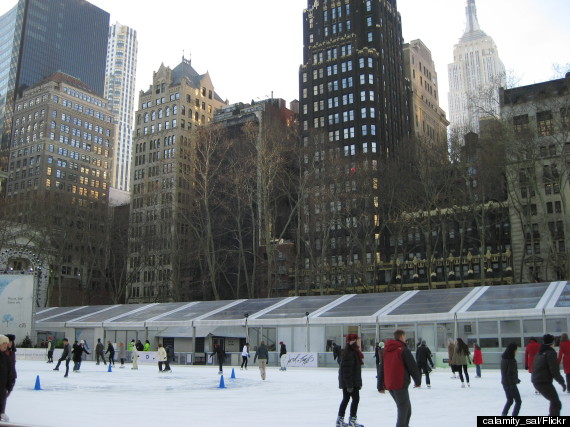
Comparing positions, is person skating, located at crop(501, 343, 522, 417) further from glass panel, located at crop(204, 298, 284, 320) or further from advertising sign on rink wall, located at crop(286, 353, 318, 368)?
glass panel, located at crop(204, 298, 284, 320)

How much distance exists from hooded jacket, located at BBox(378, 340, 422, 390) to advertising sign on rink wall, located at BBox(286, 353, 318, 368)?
2631 cm

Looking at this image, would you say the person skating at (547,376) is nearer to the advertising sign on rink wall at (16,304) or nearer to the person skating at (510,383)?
the person skating at (510,383)

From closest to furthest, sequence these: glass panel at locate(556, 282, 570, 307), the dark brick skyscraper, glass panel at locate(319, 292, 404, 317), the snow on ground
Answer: the snow on ground
glass panel at locate(556, 282, 570, 307)
glass panel at locate(319, 292, 404, 317)
the dark brick skyscraper

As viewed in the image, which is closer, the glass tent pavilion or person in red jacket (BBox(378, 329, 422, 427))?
person in red jacket (BBox(378, 329, 422, 427))

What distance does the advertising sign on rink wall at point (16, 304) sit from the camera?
4547 centimetres

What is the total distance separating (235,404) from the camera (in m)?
14.9

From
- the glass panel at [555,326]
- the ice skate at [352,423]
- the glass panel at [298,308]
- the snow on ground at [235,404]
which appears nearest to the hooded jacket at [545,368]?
the snow on ground at [235,404]

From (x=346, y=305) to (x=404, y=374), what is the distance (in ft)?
96.0

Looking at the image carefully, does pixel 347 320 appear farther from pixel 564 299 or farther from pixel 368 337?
pixel 564 299

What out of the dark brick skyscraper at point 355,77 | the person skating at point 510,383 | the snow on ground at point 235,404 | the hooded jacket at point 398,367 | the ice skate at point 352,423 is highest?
the dark brick skyscraper at point 355,77

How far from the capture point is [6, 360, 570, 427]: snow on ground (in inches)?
453

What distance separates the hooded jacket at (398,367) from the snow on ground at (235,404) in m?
2.61

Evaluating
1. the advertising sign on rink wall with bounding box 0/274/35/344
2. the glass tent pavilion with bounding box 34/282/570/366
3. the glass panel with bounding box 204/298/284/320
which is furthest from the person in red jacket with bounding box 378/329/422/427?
the advertising sign on rink wall with bounding box 0/274/35/344

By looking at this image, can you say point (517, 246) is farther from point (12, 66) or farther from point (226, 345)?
point (12, 66)
